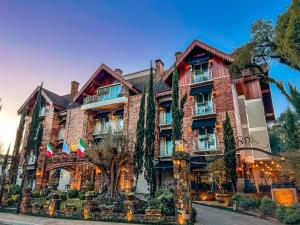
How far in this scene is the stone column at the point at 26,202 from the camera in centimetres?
1398

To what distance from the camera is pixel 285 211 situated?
36.1ft

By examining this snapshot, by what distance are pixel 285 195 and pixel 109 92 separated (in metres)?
19.6

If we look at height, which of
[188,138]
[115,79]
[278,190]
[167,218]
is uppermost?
[115,79]

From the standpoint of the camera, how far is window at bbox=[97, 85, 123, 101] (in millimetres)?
25516

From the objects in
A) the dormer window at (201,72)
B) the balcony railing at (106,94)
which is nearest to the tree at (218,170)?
the dormer window at (201,72)

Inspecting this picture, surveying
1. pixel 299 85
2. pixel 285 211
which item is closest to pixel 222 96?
pixel 299 85

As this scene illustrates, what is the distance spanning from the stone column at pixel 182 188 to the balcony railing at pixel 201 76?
1297 centimetres

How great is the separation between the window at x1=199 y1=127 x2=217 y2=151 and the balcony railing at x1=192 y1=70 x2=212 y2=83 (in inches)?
197

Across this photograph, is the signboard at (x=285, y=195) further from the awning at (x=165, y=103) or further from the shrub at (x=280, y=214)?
the awning at (x=165, y=103)

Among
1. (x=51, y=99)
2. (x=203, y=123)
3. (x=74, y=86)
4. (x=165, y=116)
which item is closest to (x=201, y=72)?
(x=203, y=123)

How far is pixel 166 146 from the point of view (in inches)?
869

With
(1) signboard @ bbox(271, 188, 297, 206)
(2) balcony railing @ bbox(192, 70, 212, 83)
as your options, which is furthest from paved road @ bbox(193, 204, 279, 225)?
(2) balcony railing @ bbox(192, 70, 212, 83)

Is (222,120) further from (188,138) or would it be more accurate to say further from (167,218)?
(167,218)

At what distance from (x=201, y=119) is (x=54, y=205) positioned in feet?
45.8
